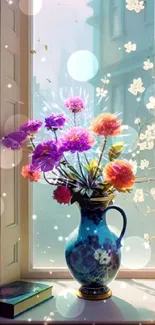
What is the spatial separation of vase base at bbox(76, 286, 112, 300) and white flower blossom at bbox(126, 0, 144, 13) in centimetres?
106

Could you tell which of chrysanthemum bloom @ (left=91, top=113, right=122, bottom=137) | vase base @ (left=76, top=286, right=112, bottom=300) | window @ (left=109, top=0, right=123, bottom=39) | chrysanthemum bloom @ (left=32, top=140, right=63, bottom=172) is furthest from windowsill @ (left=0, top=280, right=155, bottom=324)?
window @ (left=109, top=0, right=123, bottom=39)

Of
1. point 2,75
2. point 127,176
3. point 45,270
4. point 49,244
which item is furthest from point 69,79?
point 45,270

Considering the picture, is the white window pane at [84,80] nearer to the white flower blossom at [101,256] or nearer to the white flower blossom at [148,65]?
the white flower blossom at [148,65]

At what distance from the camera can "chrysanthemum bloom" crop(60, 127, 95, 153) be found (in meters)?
1.23

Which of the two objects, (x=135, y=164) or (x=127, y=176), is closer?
(x=127, y=176)

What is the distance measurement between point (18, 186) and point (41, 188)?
10cm

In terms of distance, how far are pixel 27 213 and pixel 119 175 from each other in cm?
50

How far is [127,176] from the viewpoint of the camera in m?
1.20

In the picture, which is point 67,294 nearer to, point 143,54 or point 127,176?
point 127,176

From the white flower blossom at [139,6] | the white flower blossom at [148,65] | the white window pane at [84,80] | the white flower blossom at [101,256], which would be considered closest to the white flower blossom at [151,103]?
the white window pane at [84,80]

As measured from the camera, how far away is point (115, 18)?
157 cm

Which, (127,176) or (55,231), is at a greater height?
(127,176)

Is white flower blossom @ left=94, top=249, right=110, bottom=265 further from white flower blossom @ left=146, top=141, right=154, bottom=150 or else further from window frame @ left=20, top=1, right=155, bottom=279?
white flower blossom @ left=146, top=141, right=154, bottom=150

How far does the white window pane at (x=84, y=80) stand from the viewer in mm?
1554
